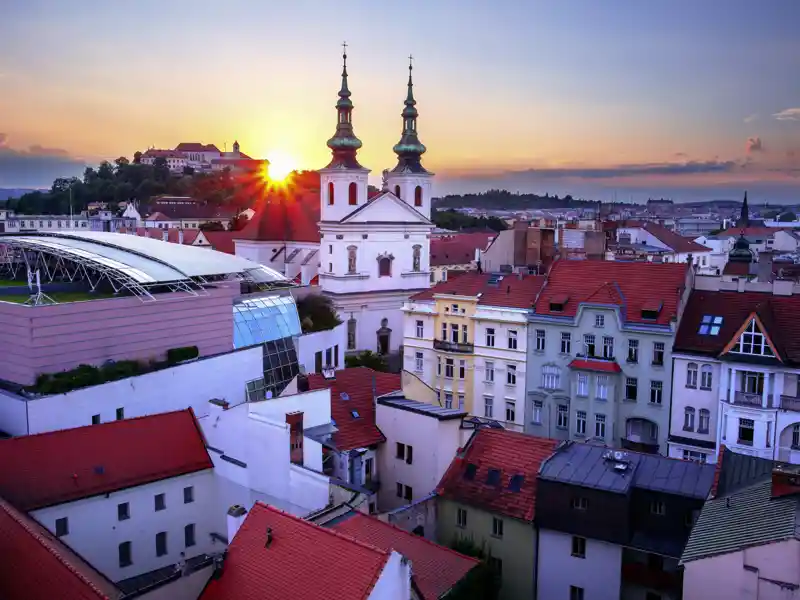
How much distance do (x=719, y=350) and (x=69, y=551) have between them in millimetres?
26249

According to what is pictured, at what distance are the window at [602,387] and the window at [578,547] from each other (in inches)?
584

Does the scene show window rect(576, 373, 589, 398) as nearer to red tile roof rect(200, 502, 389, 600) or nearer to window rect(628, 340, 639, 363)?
window rect(628, 340, 639, 363)

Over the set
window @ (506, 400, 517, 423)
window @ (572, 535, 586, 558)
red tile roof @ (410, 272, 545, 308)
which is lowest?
window @ (506, 400, 517, 423)

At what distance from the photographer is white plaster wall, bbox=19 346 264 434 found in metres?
25.7

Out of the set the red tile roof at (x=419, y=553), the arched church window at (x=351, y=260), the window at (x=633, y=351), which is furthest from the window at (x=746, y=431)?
the arched church window at (x=351, y=260)

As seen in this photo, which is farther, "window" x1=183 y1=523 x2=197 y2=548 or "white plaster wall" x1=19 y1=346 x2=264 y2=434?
"white plaster wall" x1=19 y1=346 x2=264 y2=434

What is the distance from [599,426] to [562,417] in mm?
2066

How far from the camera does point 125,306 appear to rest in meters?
30.7

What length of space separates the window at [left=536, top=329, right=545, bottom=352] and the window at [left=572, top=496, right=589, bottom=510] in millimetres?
17200

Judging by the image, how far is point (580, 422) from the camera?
116ft

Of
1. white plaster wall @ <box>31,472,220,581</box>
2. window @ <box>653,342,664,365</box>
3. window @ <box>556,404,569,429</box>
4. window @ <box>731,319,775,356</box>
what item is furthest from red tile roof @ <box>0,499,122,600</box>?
window @ <box>731,319,775,356</box>

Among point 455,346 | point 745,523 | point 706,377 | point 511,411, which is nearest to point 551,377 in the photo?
point 511,411

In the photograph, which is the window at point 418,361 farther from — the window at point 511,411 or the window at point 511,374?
the window at point 511,411

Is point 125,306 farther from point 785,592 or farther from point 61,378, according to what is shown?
point 785,592
